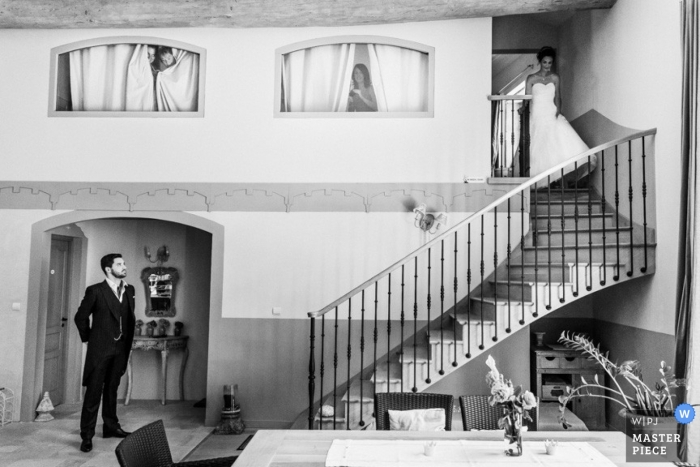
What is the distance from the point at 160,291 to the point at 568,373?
485cm

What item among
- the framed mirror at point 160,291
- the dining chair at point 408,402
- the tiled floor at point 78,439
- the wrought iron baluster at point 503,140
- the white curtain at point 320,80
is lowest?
the tiled floor at point 78,439

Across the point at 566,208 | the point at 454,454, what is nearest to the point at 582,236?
the point at 566,208

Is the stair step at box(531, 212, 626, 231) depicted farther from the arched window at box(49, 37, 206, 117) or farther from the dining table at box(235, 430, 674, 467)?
the arched window at box(49, 37, 206, 117)

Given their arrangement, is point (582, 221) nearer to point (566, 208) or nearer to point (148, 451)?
point (566, 208)

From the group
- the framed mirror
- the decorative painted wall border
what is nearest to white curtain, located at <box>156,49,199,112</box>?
the decorative painted wall border

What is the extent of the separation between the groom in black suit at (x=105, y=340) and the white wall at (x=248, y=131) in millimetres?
1428

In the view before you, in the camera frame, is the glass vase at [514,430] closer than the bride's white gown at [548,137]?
Yes

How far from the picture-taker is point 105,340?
4.93 metres

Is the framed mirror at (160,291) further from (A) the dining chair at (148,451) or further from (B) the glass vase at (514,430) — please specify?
(B) the glass vase at (514,430)

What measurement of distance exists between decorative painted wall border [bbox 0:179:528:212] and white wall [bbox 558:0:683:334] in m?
1.43

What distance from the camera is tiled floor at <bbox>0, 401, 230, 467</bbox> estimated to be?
462 cm

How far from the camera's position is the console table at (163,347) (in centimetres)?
644

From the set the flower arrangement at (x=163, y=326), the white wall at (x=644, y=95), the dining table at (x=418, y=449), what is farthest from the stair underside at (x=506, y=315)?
the flower arrangement at (x=163, y=326)

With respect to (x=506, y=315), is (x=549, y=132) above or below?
above
